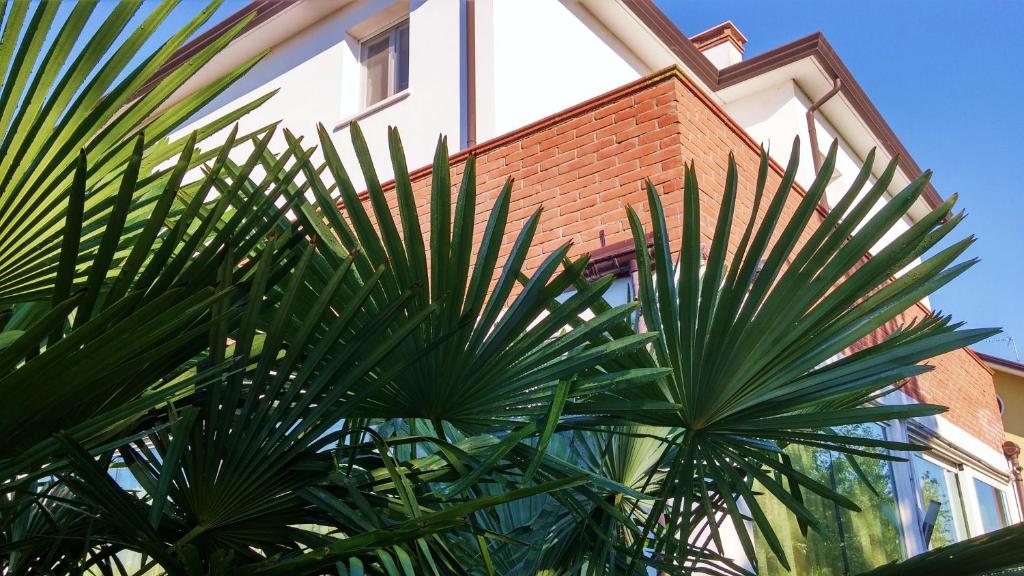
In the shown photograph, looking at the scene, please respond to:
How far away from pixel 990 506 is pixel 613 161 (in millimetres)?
7030

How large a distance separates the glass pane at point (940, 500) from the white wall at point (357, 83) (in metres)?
5.08

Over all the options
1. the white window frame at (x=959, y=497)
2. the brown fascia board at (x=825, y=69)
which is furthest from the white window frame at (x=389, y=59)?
the white window frame at (x=959, y=497)

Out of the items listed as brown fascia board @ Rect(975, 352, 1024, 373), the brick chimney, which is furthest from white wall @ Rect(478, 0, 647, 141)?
brown fascia board @ Rect(975, 352, 1024, 373)

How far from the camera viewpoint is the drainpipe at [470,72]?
30.8ft

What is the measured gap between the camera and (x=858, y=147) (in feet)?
47.0

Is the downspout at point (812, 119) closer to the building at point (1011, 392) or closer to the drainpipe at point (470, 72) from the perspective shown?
the drainpipe at point (470, 72)

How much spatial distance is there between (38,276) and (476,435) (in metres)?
1.09

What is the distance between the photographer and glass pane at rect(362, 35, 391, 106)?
36.3 ft

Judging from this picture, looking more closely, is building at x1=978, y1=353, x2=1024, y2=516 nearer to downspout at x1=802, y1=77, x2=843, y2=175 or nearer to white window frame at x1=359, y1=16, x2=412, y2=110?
downspout at x1=802, y1=77, x2=843, y2=175

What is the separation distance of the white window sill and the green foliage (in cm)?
774

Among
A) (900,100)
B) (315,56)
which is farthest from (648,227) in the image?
(900,100)

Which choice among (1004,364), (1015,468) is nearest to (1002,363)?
(1004,364)

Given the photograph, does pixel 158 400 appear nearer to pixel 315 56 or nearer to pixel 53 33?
pixel 53 33

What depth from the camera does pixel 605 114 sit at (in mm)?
6773
